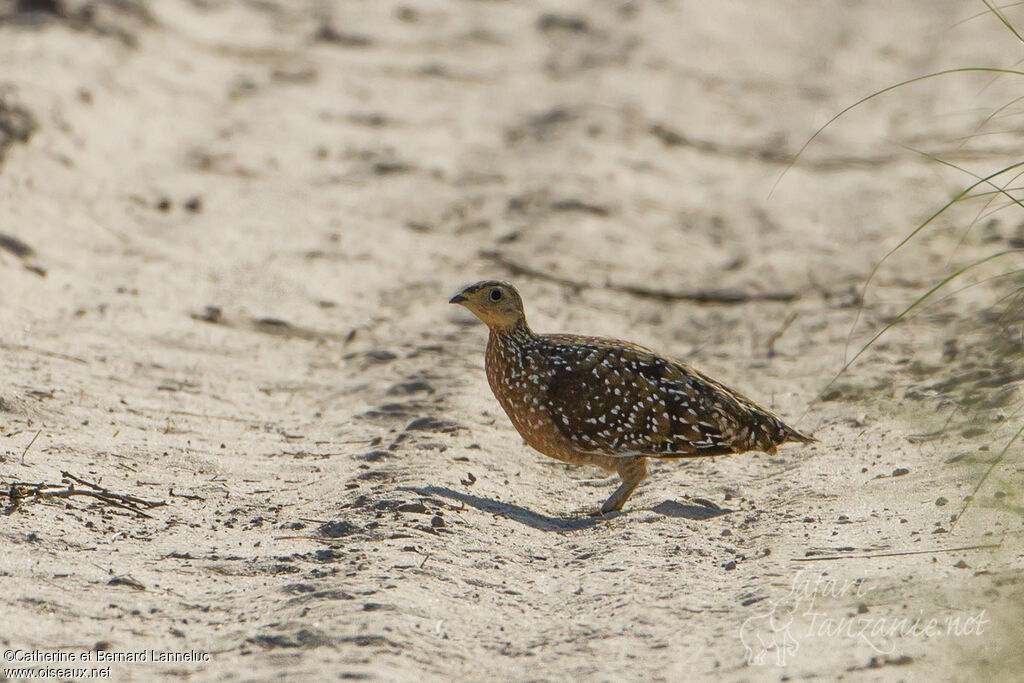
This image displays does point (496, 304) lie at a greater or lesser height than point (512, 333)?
greater

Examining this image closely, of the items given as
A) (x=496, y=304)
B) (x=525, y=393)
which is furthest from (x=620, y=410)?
(x=496, y=304)

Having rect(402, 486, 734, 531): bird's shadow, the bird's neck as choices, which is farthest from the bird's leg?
the bird's neck

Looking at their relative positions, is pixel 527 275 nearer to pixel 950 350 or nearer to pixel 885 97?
pixel 950 350

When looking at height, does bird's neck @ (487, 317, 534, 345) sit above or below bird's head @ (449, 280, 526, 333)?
below

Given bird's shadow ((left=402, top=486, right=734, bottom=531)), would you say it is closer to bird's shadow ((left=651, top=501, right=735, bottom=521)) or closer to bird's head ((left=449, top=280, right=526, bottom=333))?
bird's shadow ((left=651, top=501, right=735, bottom=521))

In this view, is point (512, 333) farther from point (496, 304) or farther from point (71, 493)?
point (71, 493)
